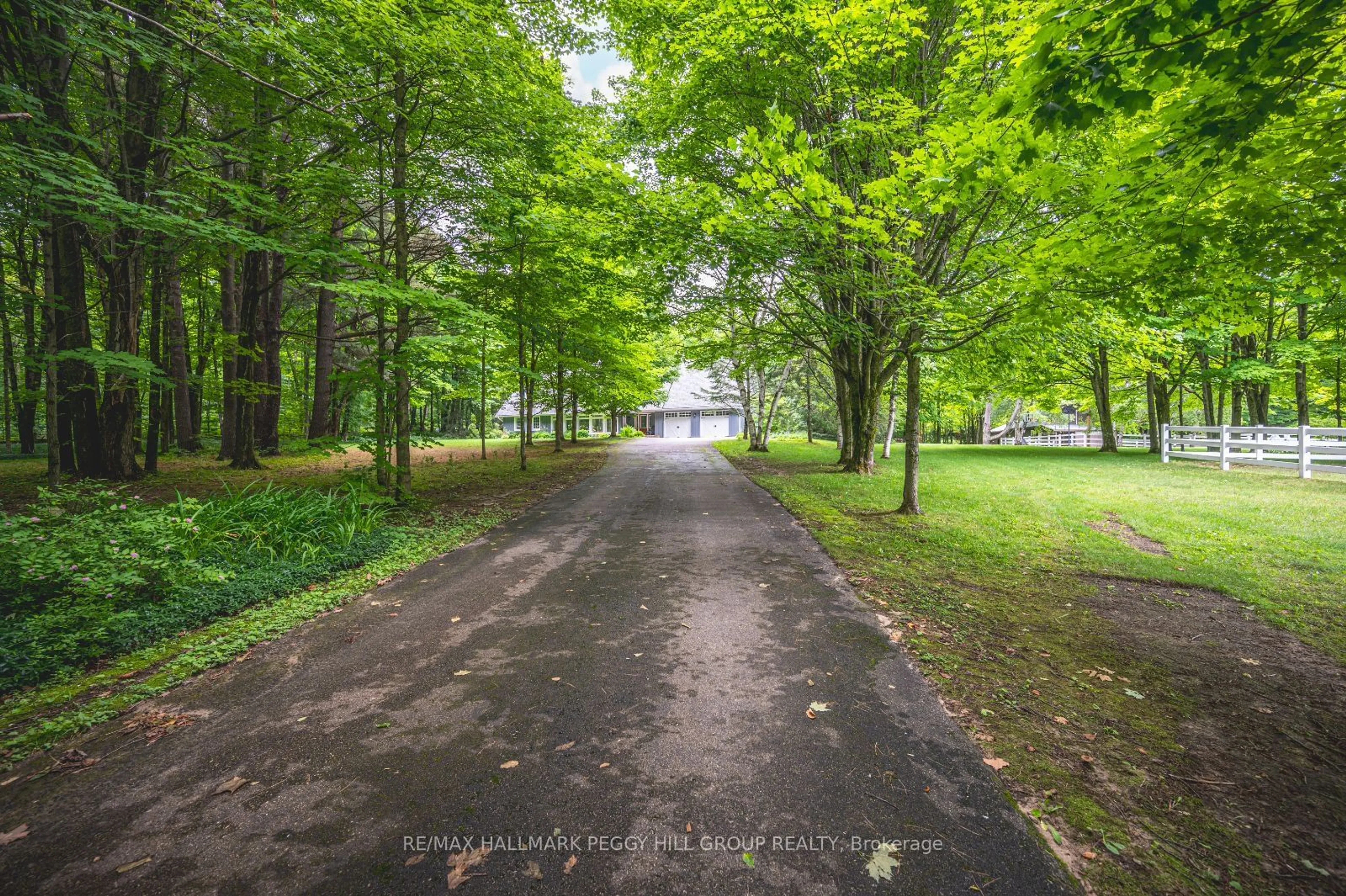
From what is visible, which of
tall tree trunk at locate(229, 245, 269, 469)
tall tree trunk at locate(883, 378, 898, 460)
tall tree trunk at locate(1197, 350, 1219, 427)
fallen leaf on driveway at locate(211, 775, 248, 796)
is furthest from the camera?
tall tree trunk at locate(1197, 350, 1219, 427)

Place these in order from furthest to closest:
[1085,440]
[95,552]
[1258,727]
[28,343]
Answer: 1. [1085,440]
2. [28,343]
3. [95,552]
4. [1258,727]

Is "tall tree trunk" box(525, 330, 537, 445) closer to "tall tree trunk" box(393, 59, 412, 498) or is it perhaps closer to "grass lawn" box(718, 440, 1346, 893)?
"tall tree trunk" box(393, 59, 412, 498)

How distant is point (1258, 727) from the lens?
9.70ft

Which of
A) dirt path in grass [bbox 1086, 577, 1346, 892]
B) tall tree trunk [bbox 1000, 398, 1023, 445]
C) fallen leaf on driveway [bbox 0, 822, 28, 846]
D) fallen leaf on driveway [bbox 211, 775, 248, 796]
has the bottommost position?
dirt path in grass [bbox 1086, 577, 1346, 892]

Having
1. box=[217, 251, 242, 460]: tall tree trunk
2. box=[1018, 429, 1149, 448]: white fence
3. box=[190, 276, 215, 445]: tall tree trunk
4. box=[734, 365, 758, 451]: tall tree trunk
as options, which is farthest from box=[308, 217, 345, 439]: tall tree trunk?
box=[1018, 429, 1149, 448]: white fence

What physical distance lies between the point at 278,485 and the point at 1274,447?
79.7ft

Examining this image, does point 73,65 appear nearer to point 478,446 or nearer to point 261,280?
point 261,280

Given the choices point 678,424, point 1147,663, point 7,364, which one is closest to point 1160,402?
point 1147,663

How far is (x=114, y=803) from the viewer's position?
2.33 metres

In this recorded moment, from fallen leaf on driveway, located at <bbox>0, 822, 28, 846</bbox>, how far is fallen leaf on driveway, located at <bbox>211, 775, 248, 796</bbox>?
0.64m

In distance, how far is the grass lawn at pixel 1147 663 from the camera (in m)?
2.18

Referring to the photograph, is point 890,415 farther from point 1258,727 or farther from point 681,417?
point 681,417

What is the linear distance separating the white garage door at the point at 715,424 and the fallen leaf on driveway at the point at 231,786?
4206 centimetres

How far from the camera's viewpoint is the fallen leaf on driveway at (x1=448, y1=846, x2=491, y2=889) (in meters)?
1.96
